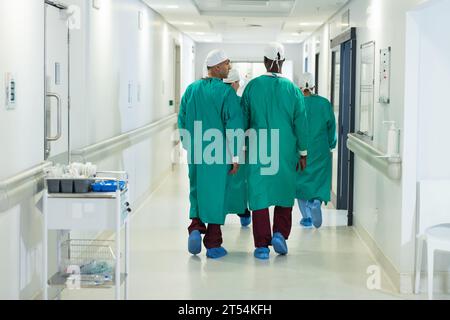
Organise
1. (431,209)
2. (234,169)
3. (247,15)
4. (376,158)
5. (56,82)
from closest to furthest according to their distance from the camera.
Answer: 1. (431,209)
2. (56,82)
3. (376,158)
4. (234,169)
5. (247,15)

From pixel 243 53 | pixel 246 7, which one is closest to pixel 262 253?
pixel 246 7

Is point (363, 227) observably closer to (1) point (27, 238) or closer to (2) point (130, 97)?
(2) point (130, 97)

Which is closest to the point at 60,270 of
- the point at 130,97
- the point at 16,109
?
the point at 16,109

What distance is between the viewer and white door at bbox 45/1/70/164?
4.92 m

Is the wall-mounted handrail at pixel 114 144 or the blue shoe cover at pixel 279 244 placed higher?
the wall-mounted handrail at pixel 114 144

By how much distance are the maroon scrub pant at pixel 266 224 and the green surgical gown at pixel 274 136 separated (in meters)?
0.10

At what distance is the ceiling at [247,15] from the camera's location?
9.57m

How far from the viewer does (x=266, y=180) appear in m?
6.12

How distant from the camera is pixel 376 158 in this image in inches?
233

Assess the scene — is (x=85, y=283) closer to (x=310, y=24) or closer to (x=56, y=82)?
(x=56, y=82)

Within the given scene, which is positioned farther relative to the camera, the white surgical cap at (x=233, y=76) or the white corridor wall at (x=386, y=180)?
the white surgical cap at (x=233, y=76)

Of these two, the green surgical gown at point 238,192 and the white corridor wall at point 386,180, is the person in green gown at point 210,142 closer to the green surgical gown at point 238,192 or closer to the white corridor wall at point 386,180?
the green surgical gown at point 238,192

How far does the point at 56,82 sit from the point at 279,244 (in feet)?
7.50

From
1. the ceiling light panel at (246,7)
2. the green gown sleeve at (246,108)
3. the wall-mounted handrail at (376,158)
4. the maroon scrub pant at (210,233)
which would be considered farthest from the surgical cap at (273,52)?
the ceiling light panel at (246,7)
